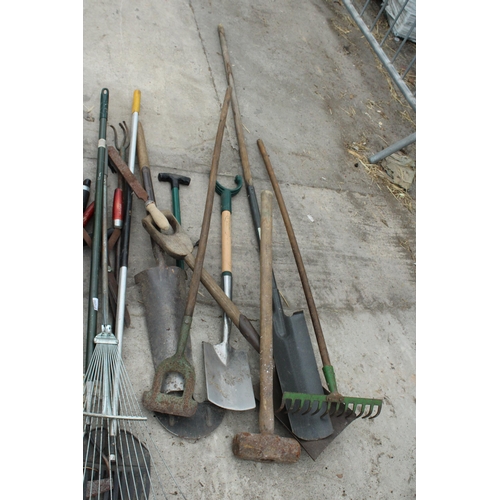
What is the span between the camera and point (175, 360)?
211cm

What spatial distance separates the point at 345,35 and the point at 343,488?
418 centimetres

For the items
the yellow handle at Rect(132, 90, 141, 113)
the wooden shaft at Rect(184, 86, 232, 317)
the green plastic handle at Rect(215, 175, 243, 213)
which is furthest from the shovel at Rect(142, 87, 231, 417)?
the yellow handle at Rect(132, 90, 141, 113)

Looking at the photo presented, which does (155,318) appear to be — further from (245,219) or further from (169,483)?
(245,219)

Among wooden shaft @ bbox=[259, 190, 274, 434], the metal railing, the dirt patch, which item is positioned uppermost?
the metal railing

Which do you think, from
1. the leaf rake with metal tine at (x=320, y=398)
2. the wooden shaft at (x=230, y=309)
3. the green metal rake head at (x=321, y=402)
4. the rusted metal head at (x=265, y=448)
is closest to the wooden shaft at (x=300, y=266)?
the leaf rake with metal tine at (x=320, y=398)

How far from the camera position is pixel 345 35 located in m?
4.85

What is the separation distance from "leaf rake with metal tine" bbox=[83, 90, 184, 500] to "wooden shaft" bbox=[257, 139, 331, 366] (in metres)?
0.93

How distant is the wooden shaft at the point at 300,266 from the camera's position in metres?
2.46

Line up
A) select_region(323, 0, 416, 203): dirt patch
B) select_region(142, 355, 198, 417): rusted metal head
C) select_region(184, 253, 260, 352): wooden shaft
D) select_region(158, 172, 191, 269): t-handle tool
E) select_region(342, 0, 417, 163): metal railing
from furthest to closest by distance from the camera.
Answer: select_region(342, 0, 417, 163): metal railing → select_region(323, 0, 416, 203): dirt patch → select_region(158, 172, 191, 269): t-handle tool → select_region(184, 253, 260, 352): wooden shaft → select_region(142, 355, 198, 417): rusted metal head

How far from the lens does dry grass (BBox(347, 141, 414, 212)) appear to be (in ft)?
12.4

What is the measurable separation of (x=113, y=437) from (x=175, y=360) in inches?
16.0

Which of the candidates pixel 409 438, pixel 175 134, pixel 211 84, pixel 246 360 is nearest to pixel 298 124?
pixel 211 84

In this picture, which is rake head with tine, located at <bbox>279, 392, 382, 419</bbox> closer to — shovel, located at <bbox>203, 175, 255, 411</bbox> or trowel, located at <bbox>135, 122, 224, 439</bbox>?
shovel, located at <bbox>203, 175, 255, 411</bbox>

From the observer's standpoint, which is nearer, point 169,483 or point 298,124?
point 169,483
